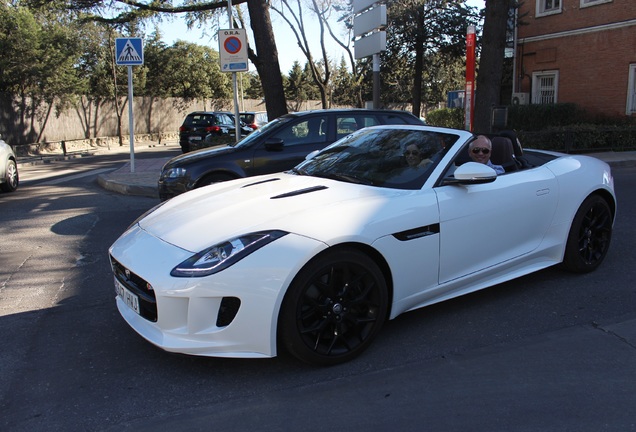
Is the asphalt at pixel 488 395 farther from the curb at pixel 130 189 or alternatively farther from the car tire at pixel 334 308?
the curb at pixel 130 189

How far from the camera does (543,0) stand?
70.0 feet

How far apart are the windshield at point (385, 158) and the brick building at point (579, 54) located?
17869 millimetres

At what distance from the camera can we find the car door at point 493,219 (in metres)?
3.70

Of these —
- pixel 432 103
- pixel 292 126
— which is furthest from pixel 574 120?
pixel 432 103

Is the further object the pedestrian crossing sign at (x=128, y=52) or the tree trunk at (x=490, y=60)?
the tree trunk at (x=490, y=60)

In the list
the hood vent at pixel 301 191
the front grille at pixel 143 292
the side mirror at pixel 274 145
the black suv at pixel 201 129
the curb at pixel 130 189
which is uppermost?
the black suv at pixel 201 129

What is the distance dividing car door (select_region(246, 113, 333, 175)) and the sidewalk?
3.17 m

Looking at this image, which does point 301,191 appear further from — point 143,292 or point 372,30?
point 372,30

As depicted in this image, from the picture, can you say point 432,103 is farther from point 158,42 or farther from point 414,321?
point 414,321

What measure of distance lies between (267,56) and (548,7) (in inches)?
538

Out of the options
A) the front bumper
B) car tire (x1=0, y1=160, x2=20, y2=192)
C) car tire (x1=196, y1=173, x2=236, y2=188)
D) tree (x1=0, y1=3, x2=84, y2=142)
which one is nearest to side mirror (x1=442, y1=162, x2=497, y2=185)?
the front bumper

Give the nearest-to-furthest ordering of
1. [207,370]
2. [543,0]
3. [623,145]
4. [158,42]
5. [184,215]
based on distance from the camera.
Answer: [207,370]
[184,215]
[623,145]
[543,0]
[158,42]

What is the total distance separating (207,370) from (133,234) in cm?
110

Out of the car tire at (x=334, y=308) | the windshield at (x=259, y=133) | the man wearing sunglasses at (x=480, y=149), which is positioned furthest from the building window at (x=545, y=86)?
the car tire at (x=334, y=308)
